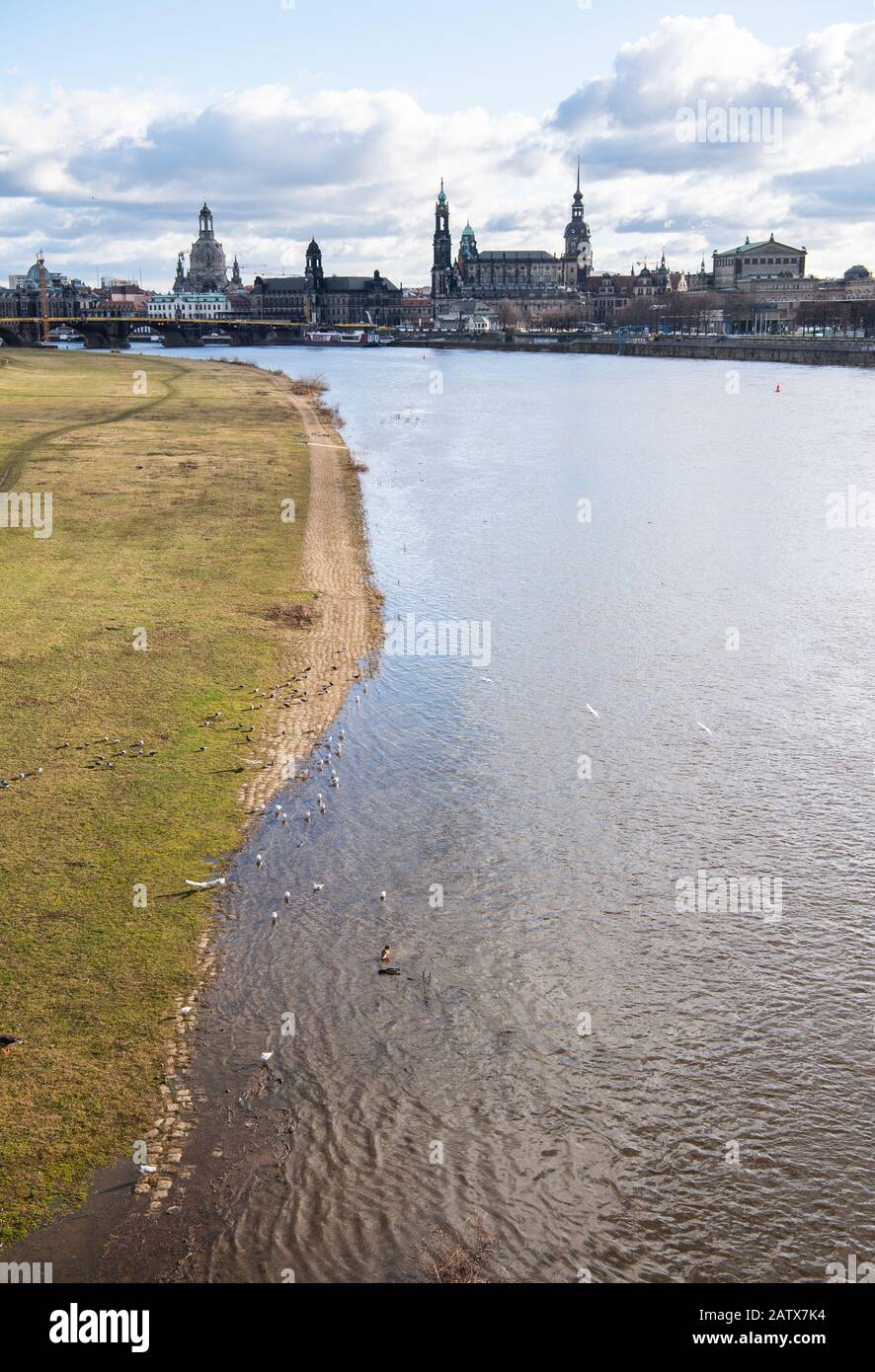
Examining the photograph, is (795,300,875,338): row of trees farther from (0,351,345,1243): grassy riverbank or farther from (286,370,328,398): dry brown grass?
(0,351,345,1243): grassy riverbank

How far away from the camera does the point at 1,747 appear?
57.3 ft

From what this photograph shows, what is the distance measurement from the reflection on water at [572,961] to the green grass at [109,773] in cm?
89

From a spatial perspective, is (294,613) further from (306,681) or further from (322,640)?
(306,681)

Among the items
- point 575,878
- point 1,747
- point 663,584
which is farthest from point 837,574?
point 1,747

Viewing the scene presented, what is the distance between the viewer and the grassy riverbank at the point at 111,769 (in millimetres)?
10477

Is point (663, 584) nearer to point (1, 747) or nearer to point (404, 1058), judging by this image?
point (1, 747)

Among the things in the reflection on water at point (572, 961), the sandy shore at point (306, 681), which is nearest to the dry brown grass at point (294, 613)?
the sandy shore at point (306, 681)

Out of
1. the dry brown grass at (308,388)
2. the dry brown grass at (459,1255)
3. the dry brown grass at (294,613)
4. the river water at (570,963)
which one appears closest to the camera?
the dry brown grass at (459,1255)

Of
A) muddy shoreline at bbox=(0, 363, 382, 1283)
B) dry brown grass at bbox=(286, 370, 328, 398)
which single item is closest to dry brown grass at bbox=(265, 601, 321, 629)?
muddy shoreline at bbox=(0, 363, 382, 1283)

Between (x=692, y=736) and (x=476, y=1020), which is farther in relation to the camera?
(x=692, y=736)

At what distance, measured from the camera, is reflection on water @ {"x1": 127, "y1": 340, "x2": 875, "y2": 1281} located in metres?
9.66

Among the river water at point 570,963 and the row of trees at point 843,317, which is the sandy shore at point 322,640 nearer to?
the river water at point 570,963
